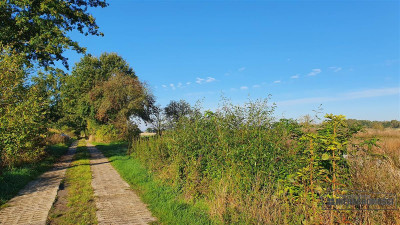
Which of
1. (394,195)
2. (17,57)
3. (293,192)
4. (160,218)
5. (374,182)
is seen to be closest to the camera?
→ (394,195)

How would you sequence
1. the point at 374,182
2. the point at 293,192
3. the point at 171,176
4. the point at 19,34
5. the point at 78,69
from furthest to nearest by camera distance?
the point at 78,69
the point at 19,34
the point at 171,176
the point at 293,192
the point at 374,182

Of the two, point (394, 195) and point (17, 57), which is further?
point (17, 57)

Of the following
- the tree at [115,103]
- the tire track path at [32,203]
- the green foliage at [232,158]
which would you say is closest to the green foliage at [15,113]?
the tire track path at [32,203]

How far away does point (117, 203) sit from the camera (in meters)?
6.32

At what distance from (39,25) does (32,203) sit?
9715 millimetres

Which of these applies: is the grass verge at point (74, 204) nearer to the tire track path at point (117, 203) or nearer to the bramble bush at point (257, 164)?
the tire track path at point (117, 203)

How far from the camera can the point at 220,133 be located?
6.69 metres

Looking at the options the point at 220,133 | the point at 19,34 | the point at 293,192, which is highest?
the point at 19,34

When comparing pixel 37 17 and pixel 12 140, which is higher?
pixel 37 17

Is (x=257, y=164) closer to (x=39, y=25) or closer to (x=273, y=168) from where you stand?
(x=273, y=168)

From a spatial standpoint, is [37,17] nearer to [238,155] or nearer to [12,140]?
[12,140]

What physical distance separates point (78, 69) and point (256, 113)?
36.9m

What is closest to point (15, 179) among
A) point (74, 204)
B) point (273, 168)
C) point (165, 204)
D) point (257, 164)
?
point (74, 204)

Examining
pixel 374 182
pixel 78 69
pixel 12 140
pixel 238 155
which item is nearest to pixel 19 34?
pixel 12 140
